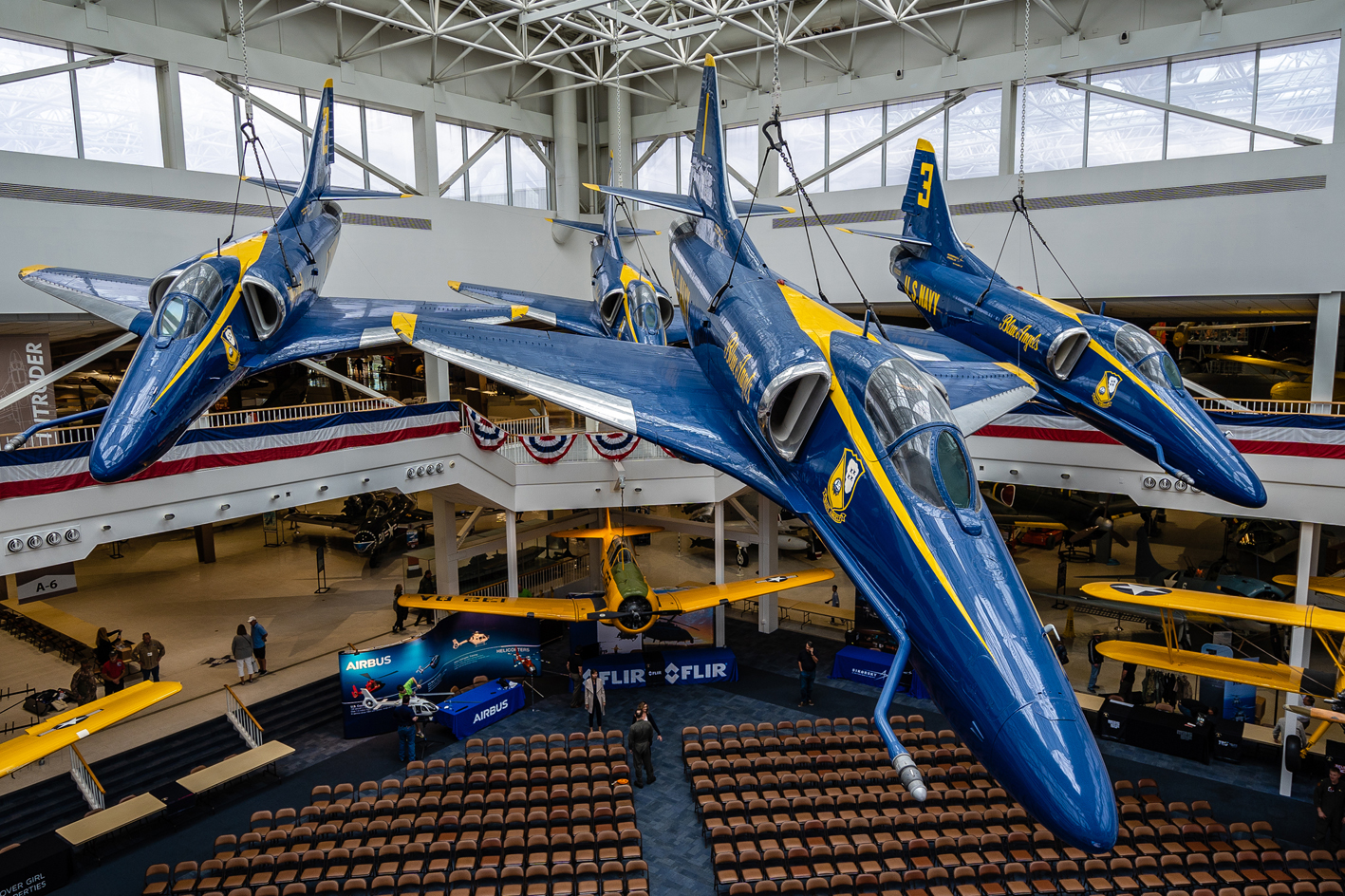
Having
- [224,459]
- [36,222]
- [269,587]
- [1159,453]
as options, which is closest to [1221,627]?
[1159,453]

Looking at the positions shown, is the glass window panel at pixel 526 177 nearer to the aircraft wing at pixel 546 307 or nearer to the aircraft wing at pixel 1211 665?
the aircraft wing at pixel 546 307

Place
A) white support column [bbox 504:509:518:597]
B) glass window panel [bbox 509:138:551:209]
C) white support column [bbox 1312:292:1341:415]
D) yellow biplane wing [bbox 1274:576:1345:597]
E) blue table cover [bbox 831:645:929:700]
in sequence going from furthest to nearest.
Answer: glass window panel [bbox 509:138:551:209] → white support column [bbox 504:509:518:597] → blue table cover [bbox 831:645:929:700] → white support column [bbox 1312:292:1341:415] → yellow biplane wing [bbox 1274:576:1345:597]

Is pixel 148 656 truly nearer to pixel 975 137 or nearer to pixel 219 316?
pixel 219 316

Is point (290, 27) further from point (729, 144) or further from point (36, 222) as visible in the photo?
point (729, 144)

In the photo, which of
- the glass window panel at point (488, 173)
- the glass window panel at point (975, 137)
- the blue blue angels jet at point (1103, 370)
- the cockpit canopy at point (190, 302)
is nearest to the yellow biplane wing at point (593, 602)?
the blue blue angels jet at point (1103, 370)

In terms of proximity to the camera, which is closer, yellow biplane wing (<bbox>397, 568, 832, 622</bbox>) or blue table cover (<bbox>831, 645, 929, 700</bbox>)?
yellow biplane wing (<bbox>397, 568, 832, 622</bbox>)

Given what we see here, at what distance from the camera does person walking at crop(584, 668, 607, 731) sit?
16094 millimetres

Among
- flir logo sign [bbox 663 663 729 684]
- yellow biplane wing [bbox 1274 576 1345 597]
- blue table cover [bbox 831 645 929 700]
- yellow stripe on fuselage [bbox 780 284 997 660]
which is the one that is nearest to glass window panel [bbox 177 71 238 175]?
flir logo sign [bbox 663 663 729 684]

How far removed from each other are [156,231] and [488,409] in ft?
59.0

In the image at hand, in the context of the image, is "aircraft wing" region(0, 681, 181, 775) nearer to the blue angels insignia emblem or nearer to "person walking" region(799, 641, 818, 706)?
the blue angels insignia emblem

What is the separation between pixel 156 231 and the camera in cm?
1744

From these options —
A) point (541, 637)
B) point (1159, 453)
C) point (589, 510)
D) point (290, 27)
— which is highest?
point (290, 27)

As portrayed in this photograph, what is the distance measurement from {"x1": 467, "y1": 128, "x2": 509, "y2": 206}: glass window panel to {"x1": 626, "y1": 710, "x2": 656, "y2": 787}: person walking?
18092 mm

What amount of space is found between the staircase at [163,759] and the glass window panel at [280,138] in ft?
44.3
